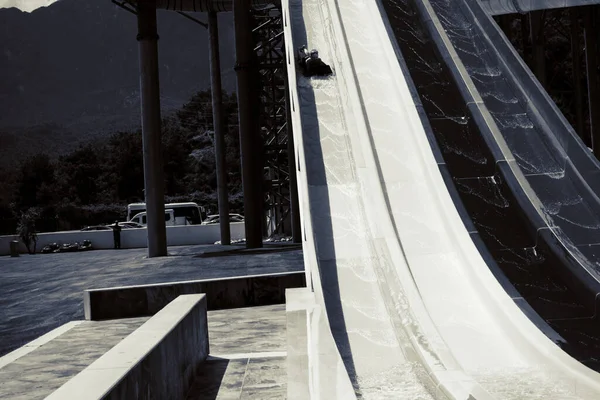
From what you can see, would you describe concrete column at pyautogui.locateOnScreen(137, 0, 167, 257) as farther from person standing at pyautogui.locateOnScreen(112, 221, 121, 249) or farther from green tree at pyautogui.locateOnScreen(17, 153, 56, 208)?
green tree at pyautogui.locateOnScreen(17, 153, 56, 208)

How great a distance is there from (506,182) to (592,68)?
1399 centimetres

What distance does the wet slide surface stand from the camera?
20.9ft

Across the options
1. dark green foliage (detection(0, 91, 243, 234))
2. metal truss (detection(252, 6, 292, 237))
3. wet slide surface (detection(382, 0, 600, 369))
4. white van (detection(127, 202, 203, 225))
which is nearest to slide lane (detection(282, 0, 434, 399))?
wet slide surface (detection(382, 0, 600, 369))

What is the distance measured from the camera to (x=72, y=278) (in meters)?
15.9

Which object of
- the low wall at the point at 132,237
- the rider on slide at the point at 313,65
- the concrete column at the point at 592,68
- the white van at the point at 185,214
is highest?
the concrete column at the point at 592,68

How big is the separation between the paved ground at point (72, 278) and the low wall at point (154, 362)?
10.2 feet

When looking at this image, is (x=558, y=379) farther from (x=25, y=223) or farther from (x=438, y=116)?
(x=25, y=223)

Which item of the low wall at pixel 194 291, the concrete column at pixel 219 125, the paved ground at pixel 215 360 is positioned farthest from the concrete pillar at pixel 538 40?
the paved ground at pixel 215 360

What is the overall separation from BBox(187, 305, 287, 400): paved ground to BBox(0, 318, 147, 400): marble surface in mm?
993

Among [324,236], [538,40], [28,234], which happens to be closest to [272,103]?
[538,40]

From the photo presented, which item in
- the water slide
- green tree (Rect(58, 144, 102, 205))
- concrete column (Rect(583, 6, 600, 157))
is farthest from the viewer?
green tree (Rect(58, 144, 102, 205))

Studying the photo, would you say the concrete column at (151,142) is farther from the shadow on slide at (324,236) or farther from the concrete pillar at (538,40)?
the shadow on slide at (324,236)

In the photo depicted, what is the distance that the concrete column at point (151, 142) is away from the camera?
20.0 metres

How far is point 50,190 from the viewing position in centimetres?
6669
